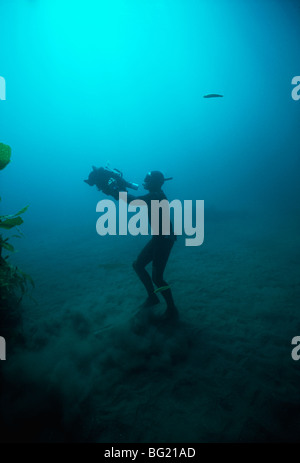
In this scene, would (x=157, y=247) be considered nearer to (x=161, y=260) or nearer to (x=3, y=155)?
(x=161, y=260)

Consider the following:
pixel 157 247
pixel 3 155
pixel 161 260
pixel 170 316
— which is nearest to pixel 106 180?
pixel 157 247

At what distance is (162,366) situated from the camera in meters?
3.21

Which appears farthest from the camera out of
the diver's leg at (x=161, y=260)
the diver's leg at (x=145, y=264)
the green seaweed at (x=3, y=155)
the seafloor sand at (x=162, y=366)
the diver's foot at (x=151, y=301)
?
the diver's foot at (x=151, y=301)

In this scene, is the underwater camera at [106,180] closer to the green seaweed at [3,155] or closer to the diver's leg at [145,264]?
the diver's leg at [145,264]

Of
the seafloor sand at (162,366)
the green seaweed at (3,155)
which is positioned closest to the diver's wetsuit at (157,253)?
the seafloor sand at (162,366)

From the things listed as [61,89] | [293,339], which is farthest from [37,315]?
[61,89]

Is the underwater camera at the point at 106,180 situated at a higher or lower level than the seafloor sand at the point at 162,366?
higher

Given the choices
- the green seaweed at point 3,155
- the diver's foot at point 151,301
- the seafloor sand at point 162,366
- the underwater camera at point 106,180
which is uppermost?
the underwater camera at point 106,180

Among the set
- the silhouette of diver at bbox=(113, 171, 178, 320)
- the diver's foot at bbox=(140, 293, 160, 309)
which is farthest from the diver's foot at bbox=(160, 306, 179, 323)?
the diver's foot at bbox=(140, 293, 160, 309)

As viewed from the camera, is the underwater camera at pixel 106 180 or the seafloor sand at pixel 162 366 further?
the underwater camera at pixel 106 180

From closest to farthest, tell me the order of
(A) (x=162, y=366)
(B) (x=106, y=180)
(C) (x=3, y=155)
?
(C) (x=3, y=155)
(A) (x=162, y=366)
(B) (x=106, y=180)

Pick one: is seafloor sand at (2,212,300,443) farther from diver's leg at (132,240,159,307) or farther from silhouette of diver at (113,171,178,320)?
silhouette of diver at (113,171,178,320)

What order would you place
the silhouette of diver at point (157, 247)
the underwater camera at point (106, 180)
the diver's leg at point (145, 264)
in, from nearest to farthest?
1. the underwater camera at point (106, 180)
2. the silhouette of diver at point (157, 247)
3. the diver's leg at point (145, 264)

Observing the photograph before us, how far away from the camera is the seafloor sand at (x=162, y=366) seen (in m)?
2.41
